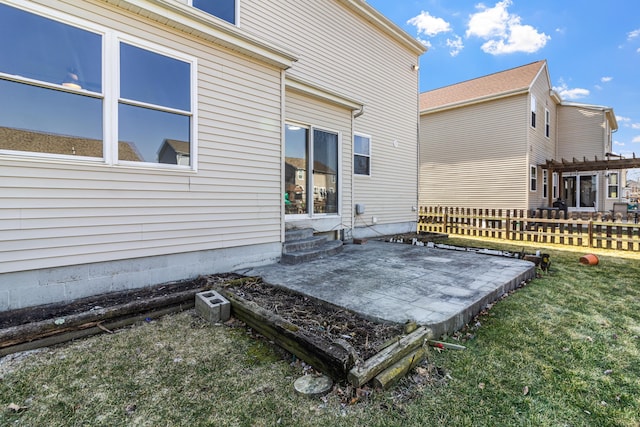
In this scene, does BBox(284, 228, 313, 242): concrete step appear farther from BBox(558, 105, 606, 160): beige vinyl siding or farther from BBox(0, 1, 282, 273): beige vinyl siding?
BBox(558, 105, 606, 160): beige vinyl siding

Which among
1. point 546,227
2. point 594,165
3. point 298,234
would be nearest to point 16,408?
point 298,234

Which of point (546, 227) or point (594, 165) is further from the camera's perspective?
point (594, 165)

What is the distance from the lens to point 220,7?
561cm

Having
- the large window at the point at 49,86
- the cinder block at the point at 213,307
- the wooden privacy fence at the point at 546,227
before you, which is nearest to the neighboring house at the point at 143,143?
the large window at the point at 49,86

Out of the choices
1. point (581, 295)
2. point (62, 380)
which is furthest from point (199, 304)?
point (581, 295)

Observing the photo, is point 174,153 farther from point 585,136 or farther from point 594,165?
point 585,136

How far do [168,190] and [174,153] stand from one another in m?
0.53

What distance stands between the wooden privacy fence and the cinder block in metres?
10.2

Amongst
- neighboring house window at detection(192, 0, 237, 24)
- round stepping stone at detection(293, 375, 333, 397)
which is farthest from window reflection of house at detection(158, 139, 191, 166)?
round stepping stone at detection(293, 375, 333, 397)

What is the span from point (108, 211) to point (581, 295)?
20.7ft

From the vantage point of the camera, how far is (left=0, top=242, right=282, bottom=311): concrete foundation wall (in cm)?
305

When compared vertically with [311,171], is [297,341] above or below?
below

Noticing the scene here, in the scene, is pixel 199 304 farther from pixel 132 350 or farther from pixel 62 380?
pixel 62 380

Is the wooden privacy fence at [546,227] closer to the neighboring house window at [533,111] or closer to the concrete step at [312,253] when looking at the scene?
the neighboring house window at [533,111]
